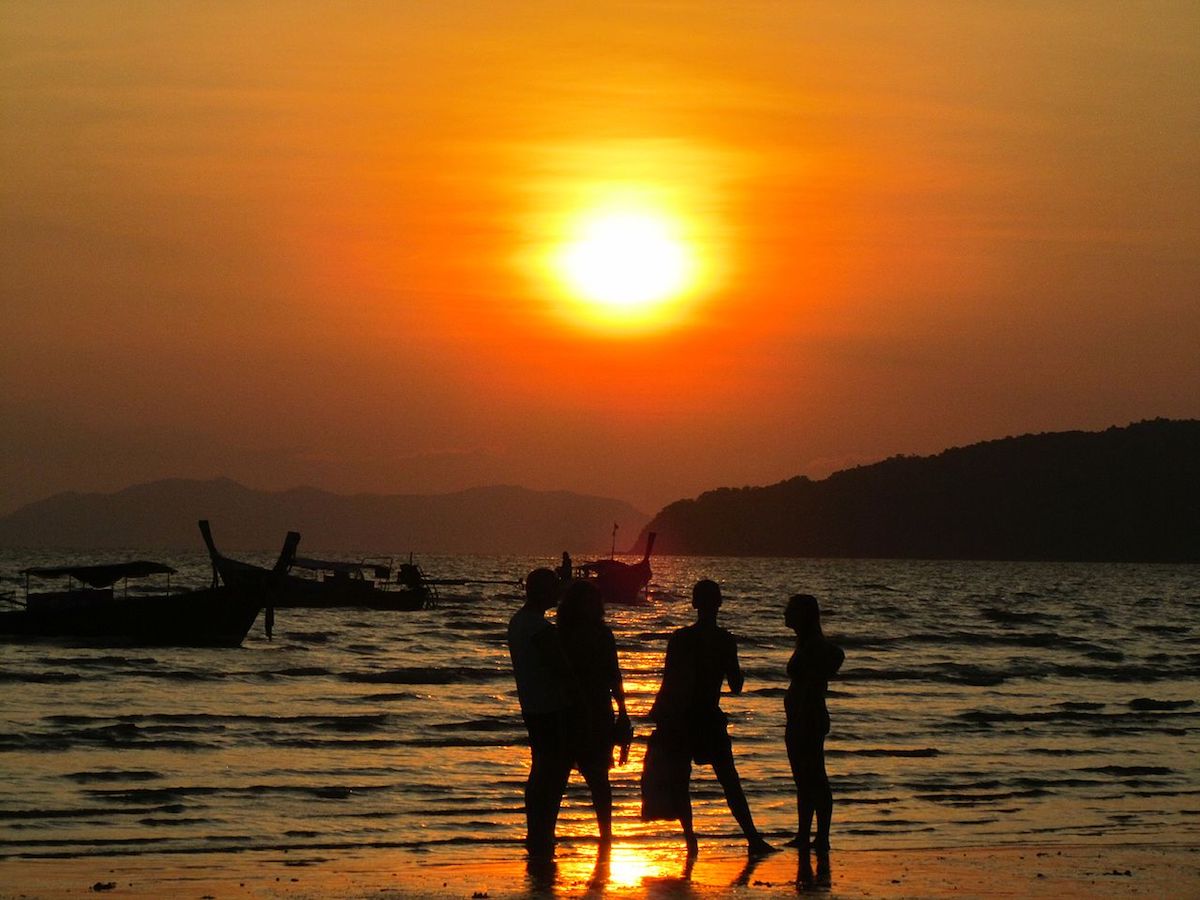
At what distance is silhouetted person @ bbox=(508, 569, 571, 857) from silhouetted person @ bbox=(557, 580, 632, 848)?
104 millimetres

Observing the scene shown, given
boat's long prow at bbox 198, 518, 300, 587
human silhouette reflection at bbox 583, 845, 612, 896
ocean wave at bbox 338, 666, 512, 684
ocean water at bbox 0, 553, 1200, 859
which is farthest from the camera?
boat's long prow at bbox 198, 518, 300, 587

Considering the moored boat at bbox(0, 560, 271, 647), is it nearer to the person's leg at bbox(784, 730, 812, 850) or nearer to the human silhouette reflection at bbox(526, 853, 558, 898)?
the human silhouette reflection at bbox(526, 853, 558, 898)

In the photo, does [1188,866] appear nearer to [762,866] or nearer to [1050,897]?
[1050,897]

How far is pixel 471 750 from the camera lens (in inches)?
797

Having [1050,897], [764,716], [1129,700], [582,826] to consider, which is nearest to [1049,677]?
[1129,700]

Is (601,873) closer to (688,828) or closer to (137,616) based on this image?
(688,828)

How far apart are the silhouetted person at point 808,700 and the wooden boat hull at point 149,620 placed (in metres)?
33.3

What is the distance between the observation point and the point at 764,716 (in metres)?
24.8

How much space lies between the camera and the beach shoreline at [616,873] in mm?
10516

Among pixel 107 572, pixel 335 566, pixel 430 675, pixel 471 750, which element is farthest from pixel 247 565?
pixel 471 750

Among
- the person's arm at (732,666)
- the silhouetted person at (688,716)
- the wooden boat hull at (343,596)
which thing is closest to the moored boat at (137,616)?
the wooden boat hull at (343,596)

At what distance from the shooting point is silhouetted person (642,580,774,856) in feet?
37.4

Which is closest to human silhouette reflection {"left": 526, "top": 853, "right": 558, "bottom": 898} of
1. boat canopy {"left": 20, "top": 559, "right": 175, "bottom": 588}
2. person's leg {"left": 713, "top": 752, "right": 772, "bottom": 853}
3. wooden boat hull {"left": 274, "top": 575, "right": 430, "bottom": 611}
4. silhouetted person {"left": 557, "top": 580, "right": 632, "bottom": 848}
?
silhouetted person {"left": 557, "top": 580, "right": 632, "bottom": 848}

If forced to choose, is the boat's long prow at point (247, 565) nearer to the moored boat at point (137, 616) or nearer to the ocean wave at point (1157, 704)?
the moored boat at point (137, 616)
